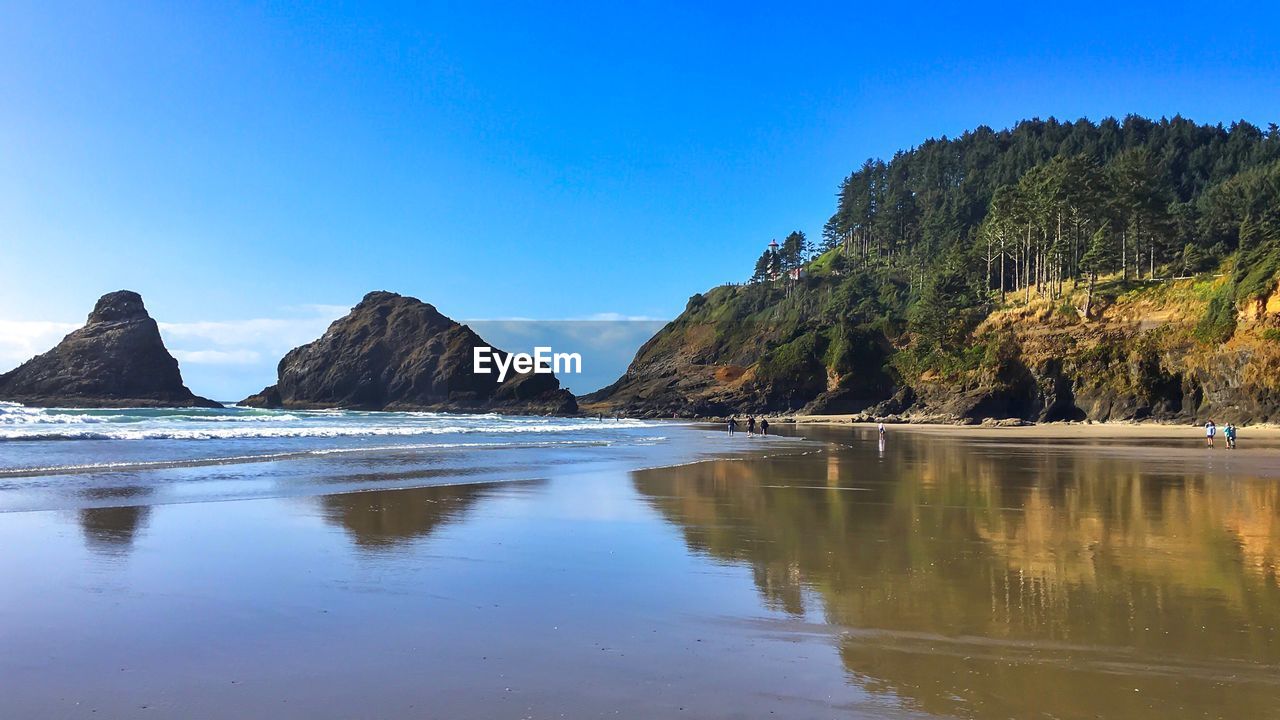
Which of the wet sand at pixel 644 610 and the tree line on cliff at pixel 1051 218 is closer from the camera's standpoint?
the wet sand at pixel 644 610

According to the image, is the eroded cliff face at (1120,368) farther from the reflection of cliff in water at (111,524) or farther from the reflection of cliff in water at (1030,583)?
the reflection of cliff in water at (111,524)

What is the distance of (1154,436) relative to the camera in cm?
4306

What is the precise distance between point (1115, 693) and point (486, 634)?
4.86 metres

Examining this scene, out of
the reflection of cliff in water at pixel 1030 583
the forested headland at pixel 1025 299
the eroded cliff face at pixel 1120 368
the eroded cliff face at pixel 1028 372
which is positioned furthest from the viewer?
the forested headland at pixel 1025 299

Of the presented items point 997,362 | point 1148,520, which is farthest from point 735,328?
point 1148,520

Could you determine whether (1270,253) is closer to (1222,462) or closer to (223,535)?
(1222,462)

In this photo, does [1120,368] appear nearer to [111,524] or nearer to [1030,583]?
[1030,583]

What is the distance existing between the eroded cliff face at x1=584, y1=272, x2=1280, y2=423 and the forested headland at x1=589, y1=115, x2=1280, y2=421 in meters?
0.16

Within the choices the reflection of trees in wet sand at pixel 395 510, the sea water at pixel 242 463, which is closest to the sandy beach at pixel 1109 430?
the sea water at pixel 242 463

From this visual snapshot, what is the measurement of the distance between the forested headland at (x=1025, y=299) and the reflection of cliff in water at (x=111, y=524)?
5495 cm

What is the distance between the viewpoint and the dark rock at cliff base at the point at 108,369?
110250mm

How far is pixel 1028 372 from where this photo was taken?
212 feet

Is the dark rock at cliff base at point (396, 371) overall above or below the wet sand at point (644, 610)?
above

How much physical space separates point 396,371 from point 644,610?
141 meters
